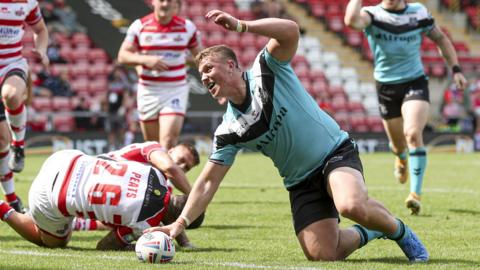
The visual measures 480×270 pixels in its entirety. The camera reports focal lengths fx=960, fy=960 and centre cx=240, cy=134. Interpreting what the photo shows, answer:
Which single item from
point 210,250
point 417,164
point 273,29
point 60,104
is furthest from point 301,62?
point 273,29

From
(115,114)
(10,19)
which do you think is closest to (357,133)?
(115,114)

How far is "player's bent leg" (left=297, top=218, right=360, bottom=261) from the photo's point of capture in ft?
21.4

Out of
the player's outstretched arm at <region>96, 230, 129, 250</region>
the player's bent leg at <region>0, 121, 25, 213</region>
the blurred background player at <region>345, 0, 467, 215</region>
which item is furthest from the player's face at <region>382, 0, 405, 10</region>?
the player's outstretched arm at <region>96, 230, 129, 250</region>

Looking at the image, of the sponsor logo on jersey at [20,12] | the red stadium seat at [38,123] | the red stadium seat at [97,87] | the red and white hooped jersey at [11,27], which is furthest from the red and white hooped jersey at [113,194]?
the red stadium seat at [97,87]

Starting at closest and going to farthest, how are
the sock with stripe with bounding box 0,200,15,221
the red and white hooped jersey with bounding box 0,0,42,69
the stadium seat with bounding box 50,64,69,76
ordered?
the sock with stripe with bounding box 0,200,15,221
the red and white hooped jersey with bounding box 0,0,42,69
the stadium seat with bounding box 50,64,69,76

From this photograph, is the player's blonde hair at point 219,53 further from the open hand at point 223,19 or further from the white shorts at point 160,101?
the white shorts at point 160,101

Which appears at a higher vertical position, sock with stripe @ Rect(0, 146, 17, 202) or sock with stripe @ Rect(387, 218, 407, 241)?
sock with stripe @ Rect(387, 218, 407, 241)

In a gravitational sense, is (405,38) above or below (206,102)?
above

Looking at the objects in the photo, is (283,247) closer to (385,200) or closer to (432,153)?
(385,200)

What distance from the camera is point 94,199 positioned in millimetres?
6828

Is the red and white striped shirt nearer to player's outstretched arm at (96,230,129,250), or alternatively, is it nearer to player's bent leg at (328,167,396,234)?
player's outstretched arm at (96,230,129,250)

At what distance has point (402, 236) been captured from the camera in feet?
21.1

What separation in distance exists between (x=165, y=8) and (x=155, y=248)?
5.37 metres

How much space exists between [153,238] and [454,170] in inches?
476
